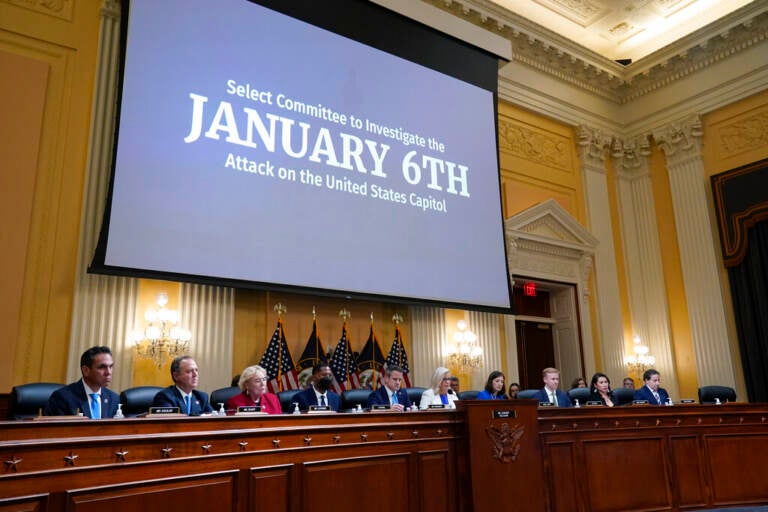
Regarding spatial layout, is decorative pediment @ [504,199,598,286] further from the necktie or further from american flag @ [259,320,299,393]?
the necktie

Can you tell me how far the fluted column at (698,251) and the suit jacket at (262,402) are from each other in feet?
24.5

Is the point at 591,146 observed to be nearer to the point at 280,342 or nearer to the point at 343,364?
the point at 343,364

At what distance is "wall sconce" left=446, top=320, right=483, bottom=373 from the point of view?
8.32m

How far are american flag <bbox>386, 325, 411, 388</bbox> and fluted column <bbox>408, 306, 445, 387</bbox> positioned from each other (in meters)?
0.17

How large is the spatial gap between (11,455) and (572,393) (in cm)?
561

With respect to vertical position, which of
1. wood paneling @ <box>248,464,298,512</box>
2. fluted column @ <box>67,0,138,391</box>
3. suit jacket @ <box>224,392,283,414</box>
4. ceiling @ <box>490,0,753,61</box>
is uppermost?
ceiling @ <box>490,0,753,61</box>

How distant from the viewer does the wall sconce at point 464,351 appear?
8320mm

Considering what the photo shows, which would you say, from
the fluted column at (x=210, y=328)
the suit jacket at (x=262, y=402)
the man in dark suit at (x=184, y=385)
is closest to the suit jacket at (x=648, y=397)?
the suit jacket at (x=262, y=402)

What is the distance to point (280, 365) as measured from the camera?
6766mm

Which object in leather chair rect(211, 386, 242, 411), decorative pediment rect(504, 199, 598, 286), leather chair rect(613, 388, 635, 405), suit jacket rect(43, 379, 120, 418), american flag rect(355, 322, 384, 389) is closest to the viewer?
suit jacket rect(43, 379, 120, 418)

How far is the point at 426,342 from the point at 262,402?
3.53 meters

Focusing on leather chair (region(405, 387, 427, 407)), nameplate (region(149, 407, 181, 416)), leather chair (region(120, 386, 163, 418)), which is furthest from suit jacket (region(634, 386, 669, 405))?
nameplate (region(149, 407, 181, 416))

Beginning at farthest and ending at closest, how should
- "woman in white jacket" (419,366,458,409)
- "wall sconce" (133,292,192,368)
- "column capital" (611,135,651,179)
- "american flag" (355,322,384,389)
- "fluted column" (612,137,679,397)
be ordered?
1. "column capital" (611,135,651,179)
2. "fluted column" (612,137,679,397)
3. "american flag" (355,322,384,389)
4. "wall sconce" (133,292,192,368)
5. "woman in white jacket" (419,366,458,409)

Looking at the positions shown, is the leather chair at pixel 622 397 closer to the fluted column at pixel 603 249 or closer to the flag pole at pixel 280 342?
the fluted column at pixel 603 249
